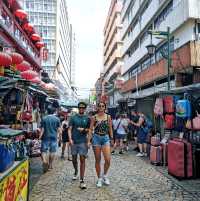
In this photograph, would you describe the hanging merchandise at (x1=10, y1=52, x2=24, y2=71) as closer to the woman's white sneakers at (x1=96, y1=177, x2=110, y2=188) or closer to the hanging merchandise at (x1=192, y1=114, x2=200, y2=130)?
the woman's white sneakers at (x1=96, y1=177, x2=110, y2=188)

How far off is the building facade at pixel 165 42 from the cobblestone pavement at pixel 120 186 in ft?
27.7

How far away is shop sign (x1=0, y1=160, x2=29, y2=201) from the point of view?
3.55m

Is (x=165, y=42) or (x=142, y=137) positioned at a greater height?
(x=165, y=42)

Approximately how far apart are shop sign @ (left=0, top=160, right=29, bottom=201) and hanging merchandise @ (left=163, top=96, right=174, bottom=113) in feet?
17.9

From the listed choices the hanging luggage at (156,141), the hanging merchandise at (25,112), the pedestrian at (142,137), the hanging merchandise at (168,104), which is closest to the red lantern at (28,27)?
the pedestrian at (142,137)

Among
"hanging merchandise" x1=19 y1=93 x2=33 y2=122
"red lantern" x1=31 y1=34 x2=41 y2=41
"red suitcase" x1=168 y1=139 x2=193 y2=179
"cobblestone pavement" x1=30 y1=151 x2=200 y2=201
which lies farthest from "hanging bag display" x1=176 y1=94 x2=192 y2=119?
"red lantern" x1=31 y1=34 x2=41 y2=41

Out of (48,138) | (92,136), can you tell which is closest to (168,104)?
(92,136)

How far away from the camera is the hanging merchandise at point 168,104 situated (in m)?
9.15

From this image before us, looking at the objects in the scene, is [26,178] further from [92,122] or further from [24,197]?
[92,122]

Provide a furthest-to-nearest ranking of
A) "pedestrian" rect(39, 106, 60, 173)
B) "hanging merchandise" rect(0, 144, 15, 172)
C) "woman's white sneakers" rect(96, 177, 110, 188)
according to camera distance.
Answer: "pedestrian" rect(39, 106, 60, 173)
"woman's white sneakers" rect(96, 177, 110, 188)
"hanging merchandise" rect(0, 144, 15, 172)

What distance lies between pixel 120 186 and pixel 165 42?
17.4 meters

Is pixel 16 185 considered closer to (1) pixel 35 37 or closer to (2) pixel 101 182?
(2) pixel 101 182

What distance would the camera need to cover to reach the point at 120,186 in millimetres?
6949

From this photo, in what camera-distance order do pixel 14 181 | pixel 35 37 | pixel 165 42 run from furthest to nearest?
pixel 35 37
pixel 165 42
pixel 14 181
